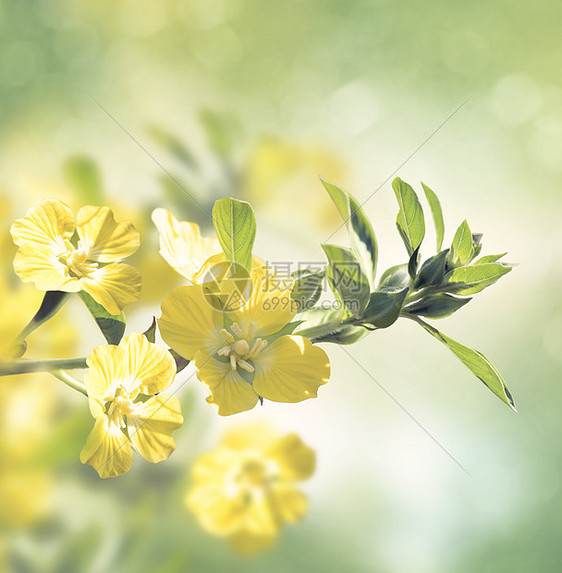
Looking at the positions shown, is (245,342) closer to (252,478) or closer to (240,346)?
(240,346)

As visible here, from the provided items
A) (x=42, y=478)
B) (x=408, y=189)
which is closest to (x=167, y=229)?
(x=408, y=189)

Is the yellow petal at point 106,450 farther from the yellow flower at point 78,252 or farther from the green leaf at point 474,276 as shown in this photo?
the green leaf at point 474,276

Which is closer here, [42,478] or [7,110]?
[42,478]

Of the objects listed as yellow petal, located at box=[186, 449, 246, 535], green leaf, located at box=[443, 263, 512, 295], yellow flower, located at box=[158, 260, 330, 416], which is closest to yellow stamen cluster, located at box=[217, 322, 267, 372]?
yellow flower, located at box=[158, 260, 330, 416]

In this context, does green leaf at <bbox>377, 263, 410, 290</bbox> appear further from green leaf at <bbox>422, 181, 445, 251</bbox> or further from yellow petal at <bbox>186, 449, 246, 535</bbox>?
yellow petal at <bbox>186, 449, 246, 535</bbox>

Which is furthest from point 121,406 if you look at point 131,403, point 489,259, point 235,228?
point 489,259

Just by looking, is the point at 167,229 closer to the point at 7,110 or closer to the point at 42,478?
the point at 42,478

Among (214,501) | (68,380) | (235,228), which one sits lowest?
(214,501)
